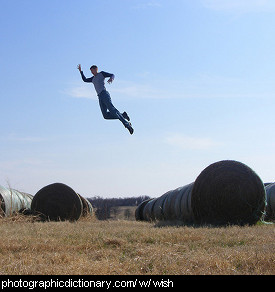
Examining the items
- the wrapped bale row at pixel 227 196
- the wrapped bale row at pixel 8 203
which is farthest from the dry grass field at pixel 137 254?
the wrapped bale row at pixel 8 203

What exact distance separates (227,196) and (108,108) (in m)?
7.76

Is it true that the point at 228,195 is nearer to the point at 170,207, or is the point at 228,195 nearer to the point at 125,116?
the point at 170,207

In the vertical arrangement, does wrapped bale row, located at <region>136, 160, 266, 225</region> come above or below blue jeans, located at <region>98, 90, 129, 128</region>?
below

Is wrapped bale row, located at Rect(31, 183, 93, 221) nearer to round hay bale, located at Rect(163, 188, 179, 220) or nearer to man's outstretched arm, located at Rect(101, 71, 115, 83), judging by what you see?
round hay bale, located at Rect(163, 188, 179, 220)

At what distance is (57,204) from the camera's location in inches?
731

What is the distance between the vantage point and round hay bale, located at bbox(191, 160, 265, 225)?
14.2 m

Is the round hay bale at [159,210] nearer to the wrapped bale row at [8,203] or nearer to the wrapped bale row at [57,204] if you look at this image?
the wrapped bale row at [57,204]

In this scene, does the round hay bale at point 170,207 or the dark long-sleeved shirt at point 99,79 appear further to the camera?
the round hay bale at point 170,207

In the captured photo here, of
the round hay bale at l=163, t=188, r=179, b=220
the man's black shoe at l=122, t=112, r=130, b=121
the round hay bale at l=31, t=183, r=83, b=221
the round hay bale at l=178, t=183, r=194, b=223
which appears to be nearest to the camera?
the man's black shoe at l=122, t=112, r=130, b=121

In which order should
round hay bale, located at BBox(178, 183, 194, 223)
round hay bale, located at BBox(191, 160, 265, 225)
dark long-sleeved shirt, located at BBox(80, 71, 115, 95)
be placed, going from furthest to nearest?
round hay bale, located at BBox(178, 183, 194, 223) < round hay bale, located at BBox(191, 160, 265, 225) < dark long-sleeved shirt, located at BBox(80, 71, 115, 95)

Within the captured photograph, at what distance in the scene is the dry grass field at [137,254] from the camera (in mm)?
5773

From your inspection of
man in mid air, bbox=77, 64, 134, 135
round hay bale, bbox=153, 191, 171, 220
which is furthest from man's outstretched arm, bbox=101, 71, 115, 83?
round hay bale, bbox=153, 191, 171, 220
